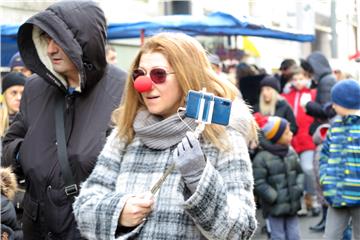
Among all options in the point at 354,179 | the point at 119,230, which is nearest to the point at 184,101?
the point at 119,230

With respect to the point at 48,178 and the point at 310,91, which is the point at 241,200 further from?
the point at 310,91

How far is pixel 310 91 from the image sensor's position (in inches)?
388

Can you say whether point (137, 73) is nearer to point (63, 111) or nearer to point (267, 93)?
point (63, 111)

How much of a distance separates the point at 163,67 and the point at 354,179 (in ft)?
11.2

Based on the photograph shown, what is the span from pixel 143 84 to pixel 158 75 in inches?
2.7

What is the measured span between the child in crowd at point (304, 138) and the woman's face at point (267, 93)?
3.00ft

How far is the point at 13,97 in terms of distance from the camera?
20.4 ft

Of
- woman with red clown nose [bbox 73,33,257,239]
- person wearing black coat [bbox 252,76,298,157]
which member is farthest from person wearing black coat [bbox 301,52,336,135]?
woman with red clown nose [bbox 73,33,257,239]

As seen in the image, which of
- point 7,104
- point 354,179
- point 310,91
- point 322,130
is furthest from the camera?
point 310,91

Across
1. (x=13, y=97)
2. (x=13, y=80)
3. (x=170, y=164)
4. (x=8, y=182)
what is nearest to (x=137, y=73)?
(x=170, y=164)

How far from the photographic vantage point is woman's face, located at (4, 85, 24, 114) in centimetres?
612

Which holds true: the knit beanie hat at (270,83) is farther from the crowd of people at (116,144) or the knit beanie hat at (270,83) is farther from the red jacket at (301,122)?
the crowd of people at (116,144)

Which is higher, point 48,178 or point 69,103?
point 69,103

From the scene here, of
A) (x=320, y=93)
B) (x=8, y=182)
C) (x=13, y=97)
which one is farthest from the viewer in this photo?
(x=320, y=93)
